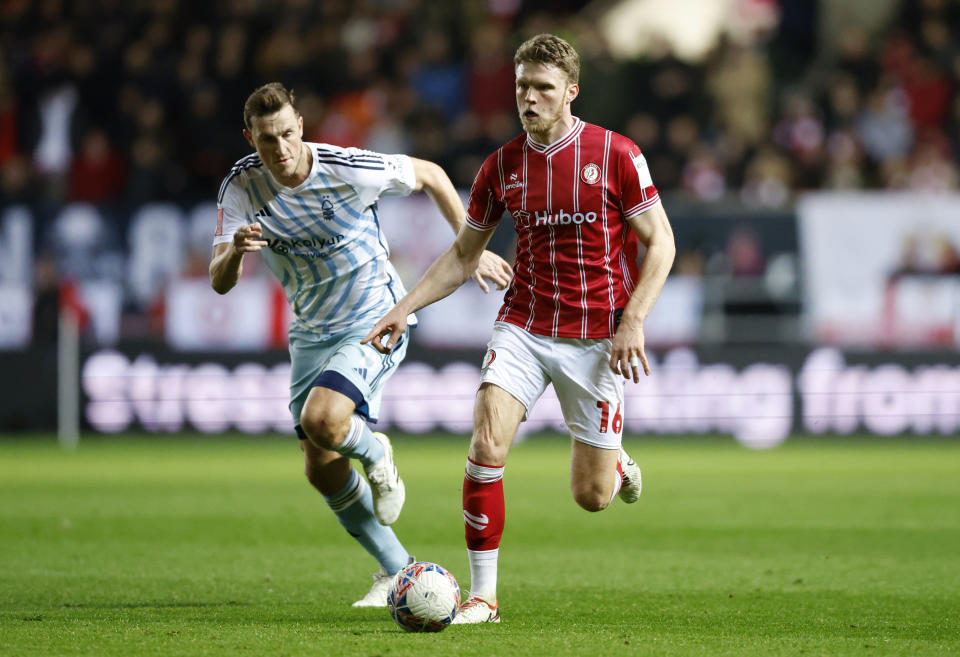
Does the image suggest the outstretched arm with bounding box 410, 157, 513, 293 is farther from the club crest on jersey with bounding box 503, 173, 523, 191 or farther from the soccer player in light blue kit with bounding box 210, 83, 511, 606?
the club crest on jersey with bounding box 503, 173, 523, 191

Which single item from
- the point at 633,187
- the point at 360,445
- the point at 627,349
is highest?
the point at 633,187

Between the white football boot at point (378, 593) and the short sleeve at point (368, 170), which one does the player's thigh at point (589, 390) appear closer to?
the white football boot at point (378, 593)

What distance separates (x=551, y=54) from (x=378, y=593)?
262 cm

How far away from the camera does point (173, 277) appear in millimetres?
16578

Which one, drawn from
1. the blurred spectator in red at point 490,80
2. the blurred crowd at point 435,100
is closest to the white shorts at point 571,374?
the blurred crowd at point 435,100

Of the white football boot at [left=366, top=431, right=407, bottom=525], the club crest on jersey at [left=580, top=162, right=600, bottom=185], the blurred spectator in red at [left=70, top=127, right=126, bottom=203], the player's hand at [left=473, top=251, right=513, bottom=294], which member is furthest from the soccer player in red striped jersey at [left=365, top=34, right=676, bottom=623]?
the blurred spectator in red at [left=70, top=127, right=126, bottom=203]

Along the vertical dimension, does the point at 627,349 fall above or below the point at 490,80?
below

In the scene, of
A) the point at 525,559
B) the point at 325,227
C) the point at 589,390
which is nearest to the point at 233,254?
the point at 325,227

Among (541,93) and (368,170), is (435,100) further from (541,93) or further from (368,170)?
(541,93)

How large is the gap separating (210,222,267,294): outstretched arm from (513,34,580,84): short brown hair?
4.46 ft

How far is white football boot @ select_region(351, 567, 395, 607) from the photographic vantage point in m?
6.46

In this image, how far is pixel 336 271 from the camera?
269 inches

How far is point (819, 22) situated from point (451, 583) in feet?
54.6

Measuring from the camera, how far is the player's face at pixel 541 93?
5852 mm
